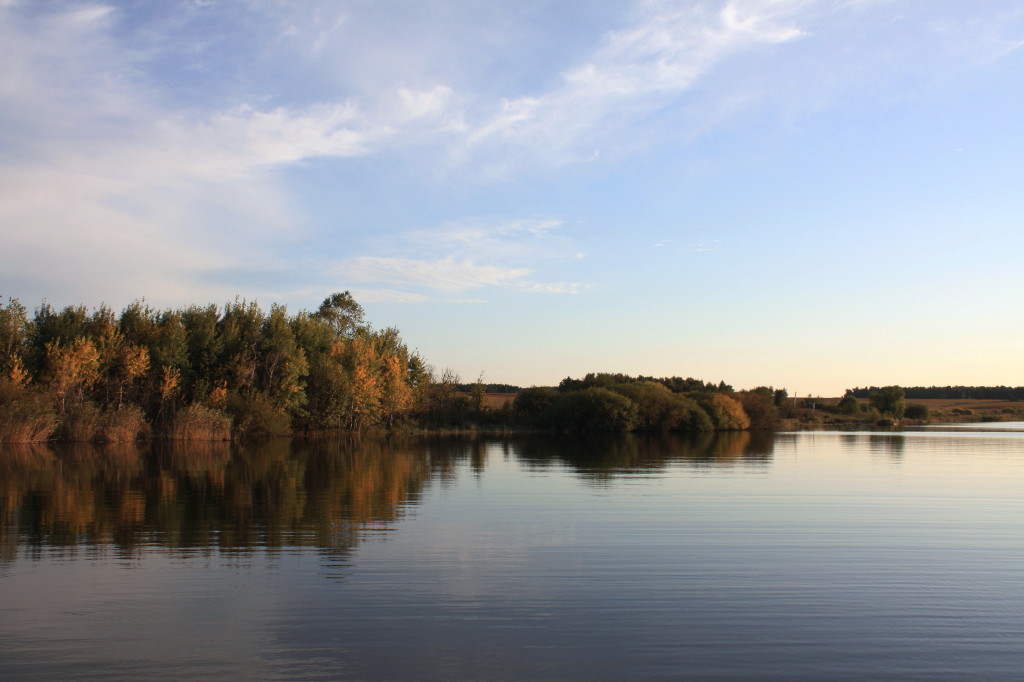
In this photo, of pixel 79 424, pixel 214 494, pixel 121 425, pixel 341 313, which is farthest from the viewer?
pixel 341 313

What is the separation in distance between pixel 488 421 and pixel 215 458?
1776 inches

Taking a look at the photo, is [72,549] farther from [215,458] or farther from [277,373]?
[277,373]

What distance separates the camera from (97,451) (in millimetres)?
31516

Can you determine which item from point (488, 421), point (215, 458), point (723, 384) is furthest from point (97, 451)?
point (723, 384)

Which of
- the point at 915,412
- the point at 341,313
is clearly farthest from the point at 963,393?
the point at 341,313

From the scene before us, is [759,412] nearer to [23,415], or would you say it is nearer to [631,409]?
[631,409]

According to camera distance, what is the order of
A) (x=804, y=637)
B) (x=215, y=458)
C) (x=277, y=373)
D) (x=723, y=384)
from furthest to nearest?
(x=723, y=384) < (x=277, y=373) < (x=215, y=458) < (x=804, y=637)

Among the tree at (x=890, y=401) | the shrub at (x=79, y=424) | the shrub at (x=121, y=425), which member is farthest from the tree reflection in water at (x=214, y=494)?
the tree at (x=890, y=401)

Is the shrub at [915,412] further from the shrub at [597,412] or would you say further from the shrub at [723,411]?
the shrub at [597,412]

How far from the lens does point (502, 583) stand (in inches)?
349

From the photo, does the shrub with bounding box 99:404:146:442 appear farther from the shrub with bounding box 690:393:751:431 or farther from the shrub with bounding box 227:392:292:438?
the shrub with bounding box 690:393:751:431

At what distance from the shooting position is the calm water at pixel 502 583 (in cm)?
621

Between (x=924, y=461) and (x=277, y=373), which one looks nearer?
(x=924, y=461)

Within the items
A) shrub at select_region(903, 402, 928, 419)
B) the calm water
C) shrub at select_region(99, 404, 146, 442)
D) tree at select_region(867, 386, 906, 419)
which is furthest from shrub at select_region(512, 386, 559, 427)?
shrub at select_region(903, 402, 928, 419)
